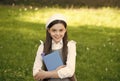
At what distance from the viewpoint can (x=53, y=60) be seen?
411 centimetres

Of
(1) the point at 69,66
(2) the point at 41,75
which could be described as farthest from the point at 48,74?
(1) the point at 69,66

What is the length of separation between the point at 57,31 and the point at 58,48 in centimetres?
19

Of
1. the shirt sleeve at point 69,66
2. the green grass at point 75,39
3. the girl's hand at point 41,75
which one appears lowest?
the green grass at point 75,39

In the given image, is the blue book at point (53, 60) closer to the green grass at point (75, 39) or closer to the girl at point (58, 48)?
the girl at point (58, 48)

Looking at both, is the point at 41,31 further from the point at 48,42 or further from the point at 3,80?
the point at 48,42

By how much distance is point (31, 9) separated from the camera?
1441cm

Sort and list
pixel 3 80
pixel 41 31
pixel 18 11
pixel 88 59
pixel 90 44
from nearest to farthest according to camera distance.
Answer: pixel 3 80 → pixel 88 59 → pixel 90 44 → pixel 41 31 → pixel 18 11

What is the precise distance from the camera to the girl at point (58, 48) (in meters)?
4.15

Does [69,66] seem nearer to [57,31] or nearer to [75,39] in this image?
[57,31]

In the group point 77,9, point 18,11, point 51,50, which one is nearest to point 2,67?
point 51,50

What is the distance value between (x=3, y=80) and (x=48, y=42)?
3045 millimetres

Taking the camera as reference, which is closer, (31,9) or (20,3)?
(31,9)

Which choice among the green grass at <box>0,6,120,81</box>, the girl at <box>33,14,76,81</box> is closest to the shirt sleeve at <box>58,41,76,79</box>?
the girl at <box>33,14,76,81</box>

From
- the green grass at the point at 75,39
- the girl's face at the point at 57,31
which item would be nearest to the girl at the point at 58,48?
the girl's face at the point at 57,31
